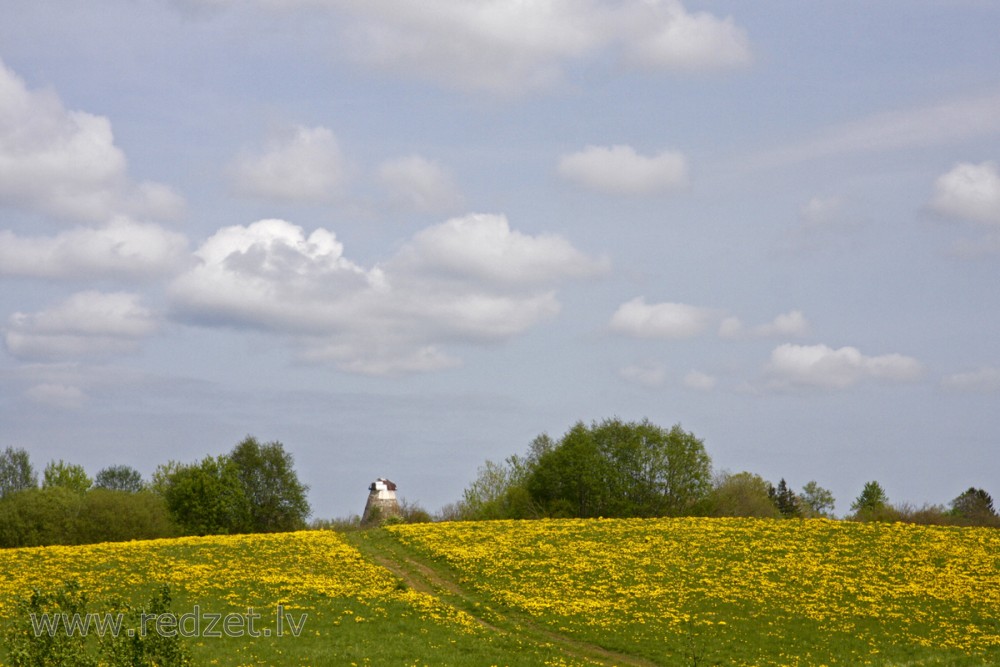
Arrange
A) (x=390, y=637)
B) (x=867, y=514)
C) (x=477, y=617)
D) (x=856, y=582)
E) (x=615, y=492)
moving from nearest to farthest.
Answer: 1. (x=390, y=637)
2. (x=477, y=617)
3. (x=856, y=582)
4. (x=867, y=514)
5. (x=615, y=492)

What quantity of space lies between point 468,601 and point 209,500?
148 ft

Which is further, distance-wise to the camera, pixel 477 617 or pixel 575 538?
pixel 575 538

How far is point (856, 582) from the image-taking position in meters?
45.9

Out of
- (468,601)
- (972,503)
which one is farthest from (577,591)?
(972,503)

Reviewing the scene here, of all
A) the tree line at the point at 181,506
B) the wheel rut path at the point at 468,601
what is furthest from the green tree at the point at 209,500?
the wheel rut path at the point at 468,601

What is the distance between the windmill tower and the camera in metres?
96.1

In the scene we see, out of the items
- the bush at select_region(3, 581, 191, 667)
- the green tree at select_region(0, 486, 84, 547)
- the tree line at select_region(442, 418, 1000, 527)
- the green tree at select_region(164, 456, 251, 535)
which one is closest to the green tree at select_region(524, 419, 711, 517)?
the tree line at select_region(442, 418, 1000, 527)

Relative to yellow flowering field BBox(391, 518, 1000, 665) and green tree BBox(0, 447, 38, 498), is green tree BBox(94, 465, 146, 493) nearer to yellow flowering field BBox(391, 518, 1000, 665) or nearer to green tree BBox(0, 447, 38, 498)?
green tree BBox(0, 447, 38, 498)

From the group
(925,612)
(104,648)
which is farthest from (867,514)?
(104,648)

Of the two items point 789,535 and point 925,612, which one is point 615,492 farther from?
point 925,612

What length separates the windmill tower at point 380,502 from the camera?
96.1 m

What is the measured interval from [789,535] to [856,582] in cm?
1160

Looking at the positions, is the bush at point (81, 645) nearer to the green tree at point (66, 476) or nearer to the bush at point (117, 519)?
the bush at point (117, 519)

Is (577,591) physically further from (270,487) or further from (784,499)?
(784,499)
